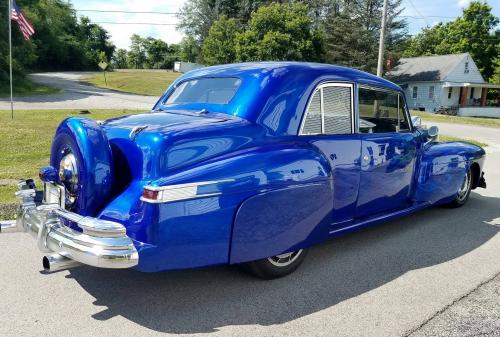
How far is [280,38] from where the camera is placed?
3309 centimetres

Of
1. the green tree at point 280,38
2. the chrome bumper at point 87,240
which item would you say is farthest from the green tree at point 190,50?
the chrome bumper at point 87,240

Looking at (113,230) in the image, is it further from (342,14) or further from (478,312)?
(342,14)

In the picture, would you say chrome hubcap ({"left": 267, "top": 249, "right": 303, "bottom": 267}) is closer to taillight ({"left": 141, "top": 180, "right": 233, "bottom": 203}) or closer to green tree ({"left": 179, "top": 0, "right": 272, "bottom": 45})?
taillight ({"left": 141, "top": 180, "right": 233, "bottom": 203})

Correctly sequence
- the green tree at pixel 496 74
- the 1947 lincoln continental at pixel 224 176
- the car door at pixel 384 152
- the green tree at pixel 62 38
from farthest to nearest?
the green tree at pixel 62 38 → the green tree at pixel 496 74 → the car door at pixel 384 152 → the 1947 lincoln continental at pixel 224 176

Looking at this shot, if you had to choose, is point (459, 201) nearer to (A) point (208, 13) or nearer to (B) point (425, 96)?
(B) point (425, 96)

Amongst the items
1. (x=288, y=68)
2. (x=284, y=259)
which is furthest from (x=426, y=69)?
(x=284, y=259)

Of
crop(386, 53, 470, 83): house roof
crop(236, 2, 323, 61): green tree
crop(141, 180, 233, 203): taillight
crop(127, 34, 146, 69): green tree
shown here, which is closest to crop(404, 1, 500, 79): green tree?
crop(386, 53, 470, 83): house roof

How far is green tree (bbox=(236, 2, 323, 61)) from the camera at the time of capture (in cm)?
3325

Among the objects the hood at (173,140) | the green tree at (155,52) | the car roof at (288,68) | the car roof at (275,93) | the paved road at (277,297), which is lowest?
the paved road at (277,297)

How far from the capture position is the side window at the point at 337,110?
3.90 metres

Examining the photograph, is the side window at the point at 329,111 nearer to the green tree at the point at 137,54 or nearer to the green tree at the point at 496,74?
the green tree at the point at 496,74

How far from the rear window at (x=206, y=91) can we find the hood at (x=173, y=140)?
36cm

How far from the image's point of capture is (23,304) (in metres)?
3.09

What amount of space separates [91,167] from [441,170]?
13.0ft
